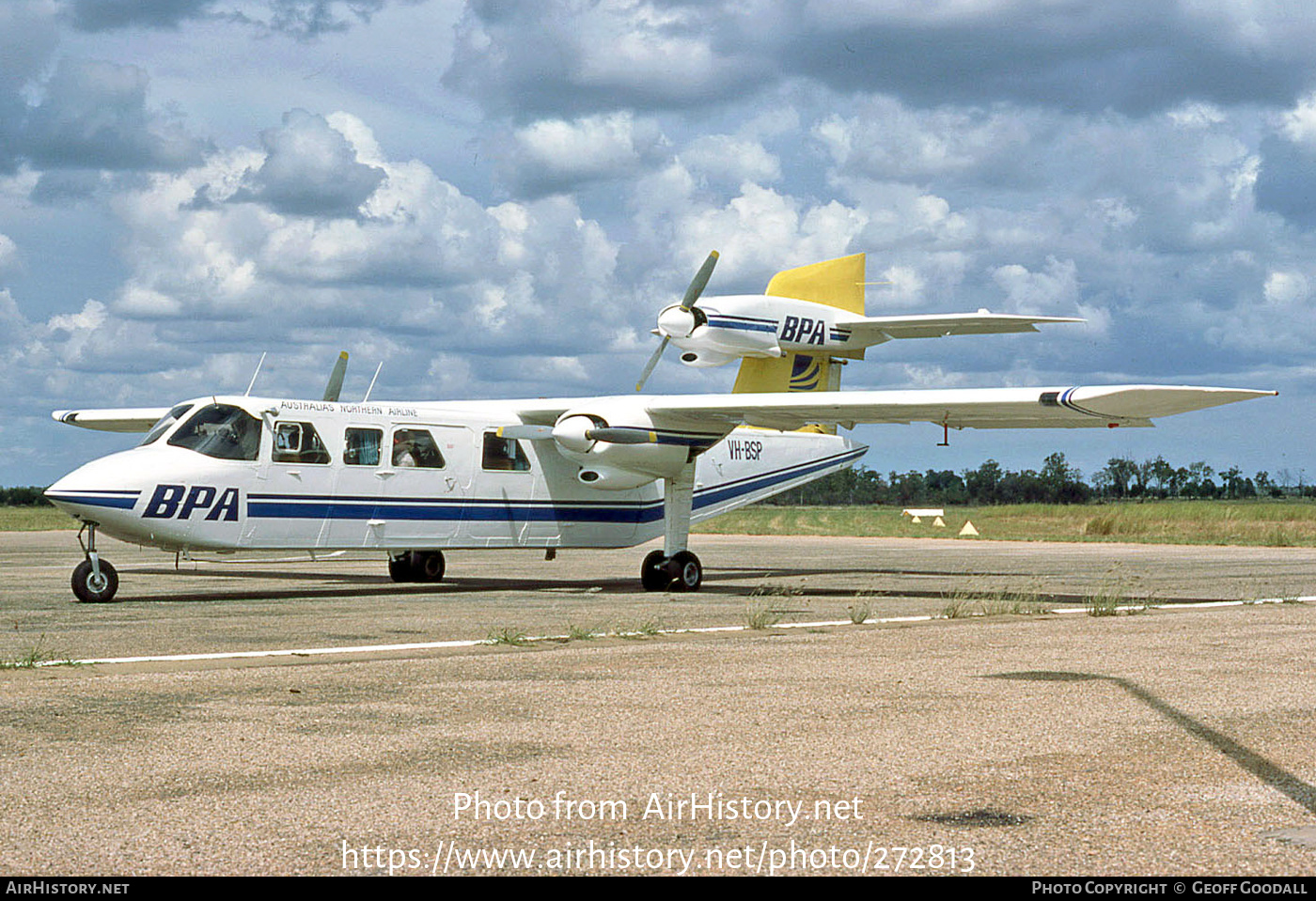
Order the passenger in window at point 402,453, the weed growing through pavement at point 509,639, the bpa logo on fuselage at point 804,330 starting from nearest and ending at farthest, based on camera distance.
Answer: the weed growing through pavement at point 509,639 → the passenger in window at point 402,453 → the bpa logo on fuselage at point 804,330

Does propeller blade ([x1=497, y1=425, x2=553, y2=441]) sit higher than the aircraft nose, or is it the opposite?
propeller blade ([x1=497, y1=425, x2=553, y2=441])

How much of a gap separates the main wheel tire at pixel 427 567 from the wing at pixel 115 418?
707 centimetres

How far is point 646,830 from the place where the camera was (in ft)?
17.4

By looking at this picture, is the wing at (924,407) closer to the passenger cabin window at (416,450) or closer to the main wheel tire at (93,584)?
the passenger cabin window at (416,450)

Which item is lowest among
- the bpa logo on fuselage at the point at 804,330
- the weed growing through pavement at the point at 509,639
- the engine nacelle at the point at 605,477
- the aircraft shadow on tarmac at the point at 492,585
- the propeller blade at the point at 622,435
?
the aircraft shadow on tarmac at the point at 492,585

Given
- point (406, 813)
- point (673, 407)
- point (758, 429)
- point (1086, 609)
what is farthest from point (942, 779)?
point (758, 429)

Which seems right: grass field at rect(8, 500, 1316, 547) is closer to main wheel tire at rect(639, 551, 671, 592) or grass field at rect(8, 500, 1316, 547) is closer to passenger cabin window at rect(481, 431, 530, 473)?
main wheel tire at rect(639, 551, 671, 592)

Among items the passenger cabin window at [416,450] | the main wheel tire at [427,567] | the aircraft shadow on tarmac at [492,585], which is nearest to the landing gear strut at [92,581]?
the aircraft shadow on tarmac at [492,585]

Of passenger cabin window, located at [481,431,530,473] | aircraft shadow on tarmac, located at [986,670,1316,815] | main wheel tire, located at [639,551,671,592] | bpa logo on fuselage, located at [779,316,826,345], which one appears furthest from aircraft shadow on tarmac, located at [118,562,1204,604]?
aircraft shadow on tarmac, located at [986,670,1316,815]

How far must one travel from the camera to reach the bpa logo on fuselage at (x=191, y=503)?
17.5 metres

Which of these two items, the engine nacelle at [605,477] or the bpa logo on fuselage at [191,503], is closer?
the bpa logo on fuselage at [191,503]

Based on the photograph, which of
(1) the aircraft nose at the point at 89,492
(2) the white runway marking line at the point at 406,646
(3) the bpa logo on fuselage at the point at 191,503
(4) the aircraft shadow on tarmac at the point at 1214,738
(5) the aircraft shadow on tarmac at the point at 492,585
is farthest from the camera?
(5) the aircraft shadow on tarmac at the point at 492,585

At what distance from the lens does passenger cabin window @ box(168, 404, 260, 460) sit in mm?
18297

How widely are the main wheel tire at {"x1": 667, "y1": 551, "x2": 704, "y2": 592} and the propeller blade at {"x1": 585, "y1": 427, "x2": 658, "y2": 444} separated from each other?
1967 millimetres
